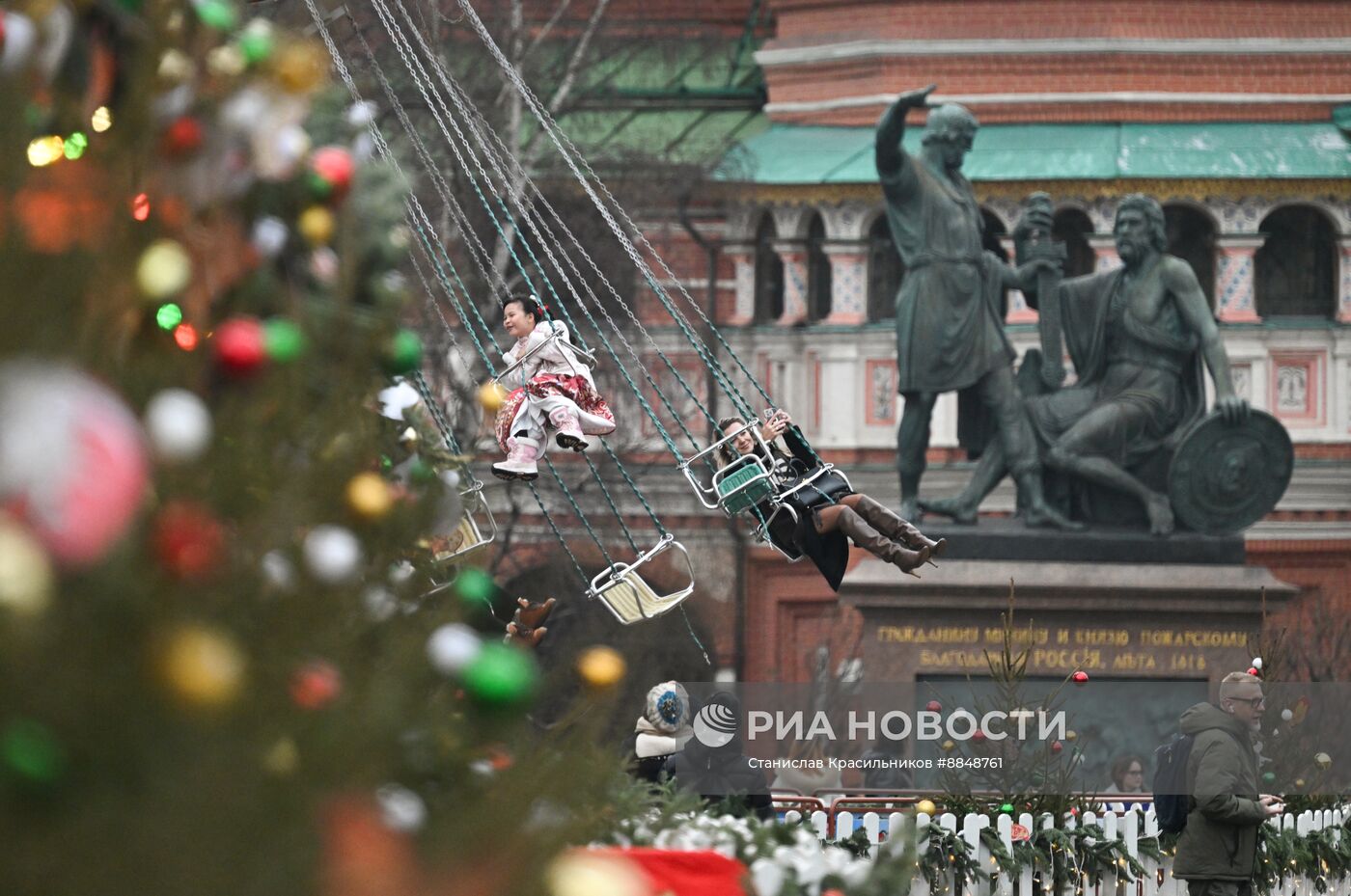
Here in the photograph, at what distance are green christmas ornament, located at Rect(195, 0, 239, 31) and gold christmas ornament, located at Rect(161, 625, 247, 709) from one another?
4.90 ft

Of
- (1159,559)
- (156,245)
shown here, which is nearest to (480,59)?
(1159,559)

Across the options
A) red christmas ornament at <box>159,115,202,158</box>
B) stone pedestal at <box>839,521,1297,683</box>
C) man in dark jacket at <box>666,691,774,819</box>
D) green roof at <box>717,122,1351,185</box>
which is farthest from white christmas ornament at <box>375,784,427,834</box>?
green roof at <box>717,122,1351,185</box>

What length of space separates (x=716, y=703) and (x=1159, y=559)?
11.9m

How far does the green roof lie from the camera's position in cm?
2708

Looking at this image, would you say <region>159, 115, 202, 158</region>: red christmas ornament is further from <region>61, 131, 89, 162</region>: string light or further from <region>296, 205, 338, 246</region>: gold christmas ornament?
<region>296, 205, 338, 246</region>: gold christmas ornament

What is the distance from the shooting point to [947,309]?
22.0m

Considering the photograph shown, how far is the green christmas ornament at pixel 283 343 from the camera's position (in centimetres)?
269

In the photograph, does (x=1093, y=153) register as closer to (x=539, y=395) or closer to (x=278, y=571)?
(x=539, y=395)

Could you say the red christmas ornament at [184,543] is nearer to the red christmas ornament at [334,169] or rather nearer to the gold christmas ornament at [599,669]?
the gold christmas ornament at [599,669]

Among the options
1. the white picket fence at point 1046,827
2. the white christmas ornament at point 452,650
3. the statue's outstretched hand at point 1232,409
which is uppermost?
the white christmas ornament at point 452,650

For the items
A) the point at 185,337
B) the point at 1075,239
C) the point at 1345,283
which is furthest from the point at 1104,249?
the point at 185,337

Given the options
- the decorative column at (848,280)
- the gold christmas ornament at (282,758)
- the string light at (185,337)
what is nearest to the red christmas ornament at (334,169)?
the string light at (185,337)

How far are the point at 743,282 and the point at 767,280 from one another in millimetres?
290

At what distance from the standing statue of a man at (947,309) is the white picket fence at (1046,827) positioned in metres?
9.93
